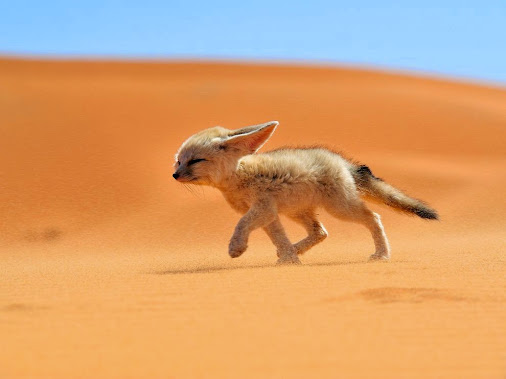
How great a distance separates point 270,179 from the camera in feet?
22.3

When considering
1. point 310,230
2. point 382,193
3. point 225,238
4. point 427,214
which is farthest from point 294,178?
point 225,238

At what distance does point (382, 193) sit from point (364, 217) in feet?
1.39

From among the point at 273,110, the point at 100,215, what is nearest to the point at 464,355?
the point at 100,215

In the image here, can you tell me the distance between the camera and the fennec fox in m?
6.76

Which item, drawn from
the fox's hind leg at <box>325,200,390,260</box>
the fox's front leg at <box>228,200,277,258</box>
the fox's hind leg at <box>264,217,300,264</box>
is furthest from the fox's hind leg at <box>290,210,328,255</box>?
the fox's front leg at <box>228,200,277,258</box>

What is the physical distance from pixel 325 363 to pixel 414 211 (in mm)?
4620

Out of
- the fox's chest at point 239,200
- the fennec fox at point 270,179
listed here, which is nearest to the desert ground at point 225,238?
the fennec fox at point 270,179

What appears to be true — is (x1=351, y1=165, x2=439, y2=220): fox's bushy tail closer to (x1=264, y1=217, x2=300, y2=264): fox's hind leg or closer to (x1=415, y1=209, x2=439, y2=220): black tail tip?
(x1=415, y1=209, x2=439, y2=220): black tail tip

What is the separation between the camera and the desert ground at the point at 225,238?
10.4 feet

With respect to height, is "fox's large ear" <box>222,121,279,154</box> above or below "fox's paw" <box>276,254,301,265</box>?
above

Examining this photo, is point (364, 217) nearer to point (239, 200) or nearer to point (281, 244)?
point (281, 244)

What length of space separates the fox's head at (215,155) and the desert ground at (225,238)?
59 centimetres

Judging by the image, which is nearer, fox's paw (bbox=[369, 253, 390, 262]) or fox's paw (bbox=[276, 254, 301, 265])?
fox's paw (bbox=[276, 254, 301, 265])

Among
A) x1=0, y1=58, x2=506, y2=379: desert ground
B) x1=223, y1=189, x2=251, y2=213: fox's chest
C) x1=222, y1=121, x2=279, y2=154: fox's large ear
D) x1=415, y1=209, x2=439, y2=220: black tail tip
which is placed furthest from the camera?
x1=415, y1=209, x2=439, y2=220: black tail tip
